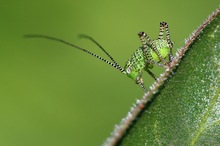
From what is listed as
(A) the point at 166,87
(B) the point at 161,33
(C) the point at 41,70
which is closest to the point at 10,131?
(C) the point at 41,70

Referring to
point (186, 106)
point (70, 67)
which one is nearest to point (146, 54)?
point (70, 67)

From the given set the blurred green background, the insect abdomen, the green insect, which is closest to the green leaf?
the green insect

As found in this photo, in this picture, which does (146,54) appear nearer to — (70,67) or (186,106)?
(70,67)

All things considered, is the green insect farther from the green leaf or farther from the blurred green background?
the green leaf

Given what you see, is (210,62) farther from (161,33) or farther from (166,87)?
(161,33)

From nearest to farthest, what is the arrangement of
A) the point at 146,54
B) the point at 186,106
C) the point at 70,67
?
the point at 186,106, the point at 146,54, the point at 70,67

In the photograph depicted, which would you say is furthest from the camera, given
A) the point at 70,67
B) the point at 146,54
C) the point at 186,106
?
the point at 70,67
